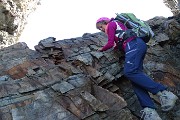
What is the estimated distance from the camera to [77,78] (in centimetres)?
881

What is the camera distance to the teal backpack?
8.90 metres

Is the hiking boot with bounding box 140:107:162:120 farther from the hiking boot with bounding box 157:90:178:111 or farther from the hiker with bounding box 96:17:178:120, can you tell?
the hiking boot with bounding box 157:90:178:111

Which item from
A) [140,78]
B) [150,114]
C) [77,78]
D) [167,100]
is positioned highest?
[140,78]

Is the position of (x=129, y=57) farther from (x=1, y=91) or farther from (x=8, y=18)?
(x=8, y=18)

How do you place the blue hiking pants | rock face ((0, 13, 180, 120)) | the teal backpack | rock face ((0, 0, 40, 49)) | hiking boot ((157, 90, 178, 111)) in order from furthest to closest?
rock face ((0, 0, 40, 49)) < the teal backpack < the blue hiking pants < rock face ((0, 13, 180, 120)) < hiking boot ((157, 90, 178, 111))

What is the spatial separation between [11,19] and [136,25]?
18699 mm

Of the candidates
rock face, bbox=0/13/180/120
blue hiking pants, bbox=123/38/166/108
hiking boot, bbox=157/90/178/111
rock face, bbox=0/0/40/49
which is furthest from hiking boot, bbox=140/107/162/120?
rock face, bbox=0/0/40/49

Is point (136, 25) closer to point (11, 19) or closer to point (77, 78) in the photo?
point (77, 78)

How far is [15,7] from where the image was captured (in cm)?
2589

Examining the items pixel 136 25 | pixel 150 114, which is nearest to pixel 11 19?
pixel 136 25

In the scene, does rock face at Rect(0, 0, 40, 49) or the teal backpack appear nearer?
the teal backpack

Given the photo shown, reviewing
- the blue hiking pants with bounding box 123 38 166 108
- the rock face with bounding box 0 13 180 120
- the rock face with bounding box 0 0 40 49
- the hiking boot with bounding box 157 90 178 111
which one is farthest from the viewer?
the rock face with bounding box 0 0 40 49

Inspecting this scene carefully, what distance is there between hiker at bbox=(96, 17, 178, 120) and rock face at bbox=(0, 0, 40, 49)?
1720cm

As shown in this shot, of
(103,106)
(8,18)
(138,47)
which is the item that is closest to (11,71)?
(103,106)
